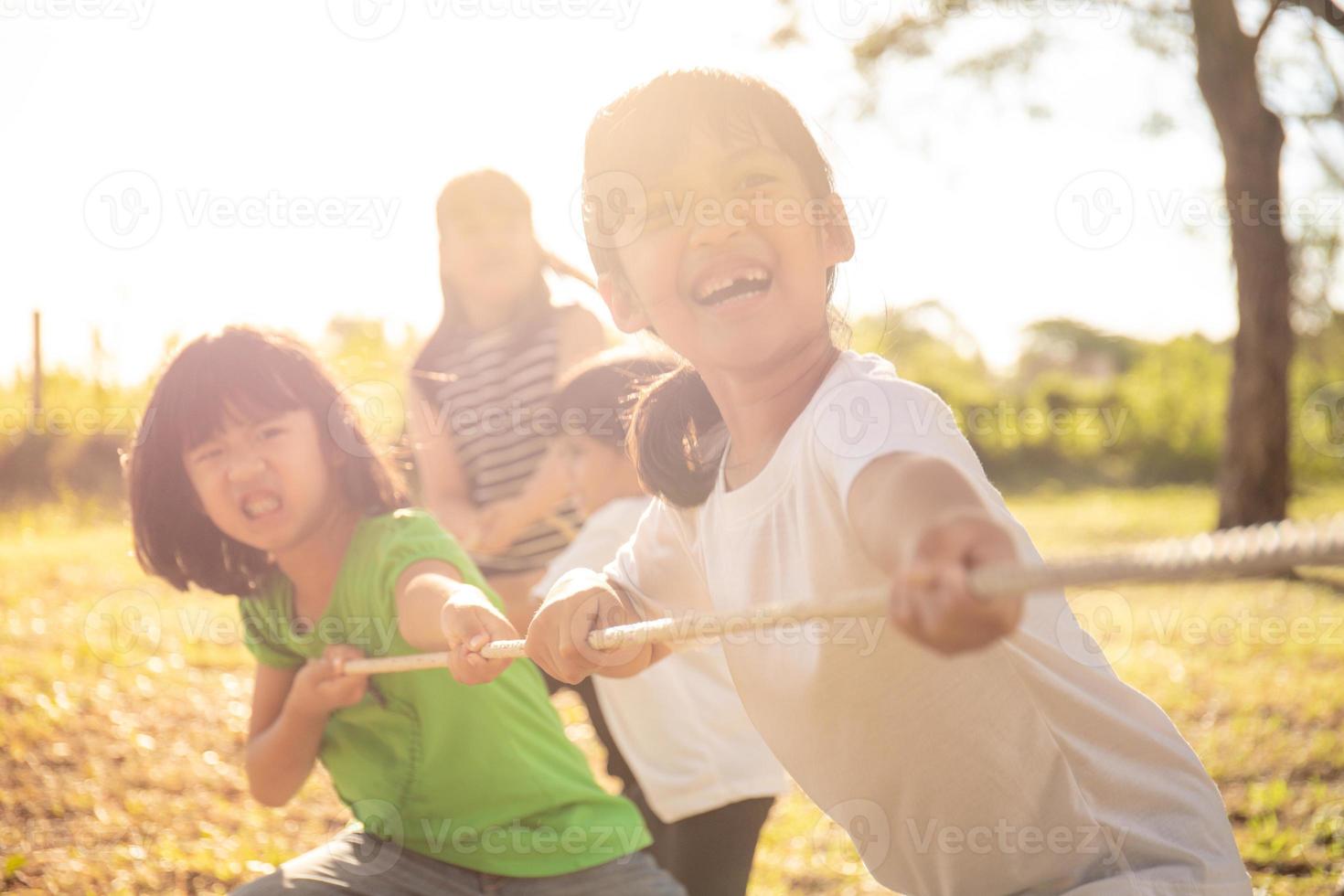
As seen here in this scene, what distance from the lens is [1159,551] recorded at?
96 cm

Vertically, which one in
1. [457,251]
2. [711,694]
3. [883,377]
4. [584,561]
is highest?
[457,251]

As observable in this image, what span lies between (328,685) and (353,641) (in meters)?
0.15

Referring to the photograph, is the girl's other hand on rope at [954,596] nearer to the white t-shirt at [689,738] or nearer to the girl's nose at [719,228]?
the girl's nose at [719,228]

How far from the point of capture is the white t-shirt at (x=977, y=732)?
1.45 m

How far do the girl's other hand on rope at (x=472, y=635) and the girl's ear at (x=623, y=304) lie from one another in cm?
51

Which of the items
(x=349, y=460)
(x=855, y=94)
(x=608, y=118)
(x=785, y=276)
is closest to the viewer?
(x=785, y=276)

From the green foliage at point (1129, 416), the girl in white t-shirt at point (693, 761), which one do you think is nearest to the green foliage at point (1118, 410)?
the green foliage at point (1129, 416)

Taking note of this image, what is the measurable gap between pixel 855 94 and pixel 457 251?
607cm

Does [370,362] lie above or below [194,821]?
above

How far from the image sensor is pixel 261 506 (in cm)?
233

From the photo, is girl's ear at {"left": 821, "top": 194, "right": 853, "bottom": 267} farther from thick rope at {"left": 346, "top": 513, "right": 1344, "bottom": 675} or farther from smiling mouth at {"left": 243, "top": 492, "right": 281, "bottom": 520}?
smiling mouth at {"left": 243, "top": 492, "right": 281, "bottom": 520}

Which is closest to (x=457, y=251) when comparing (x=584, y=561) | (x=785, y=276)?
(x=584, y=561)

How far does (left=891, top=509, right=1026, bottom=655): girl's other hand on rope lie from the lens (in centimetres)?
95

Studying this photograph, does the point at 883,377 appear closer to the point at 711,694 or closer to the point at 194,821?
the point at 711,694
